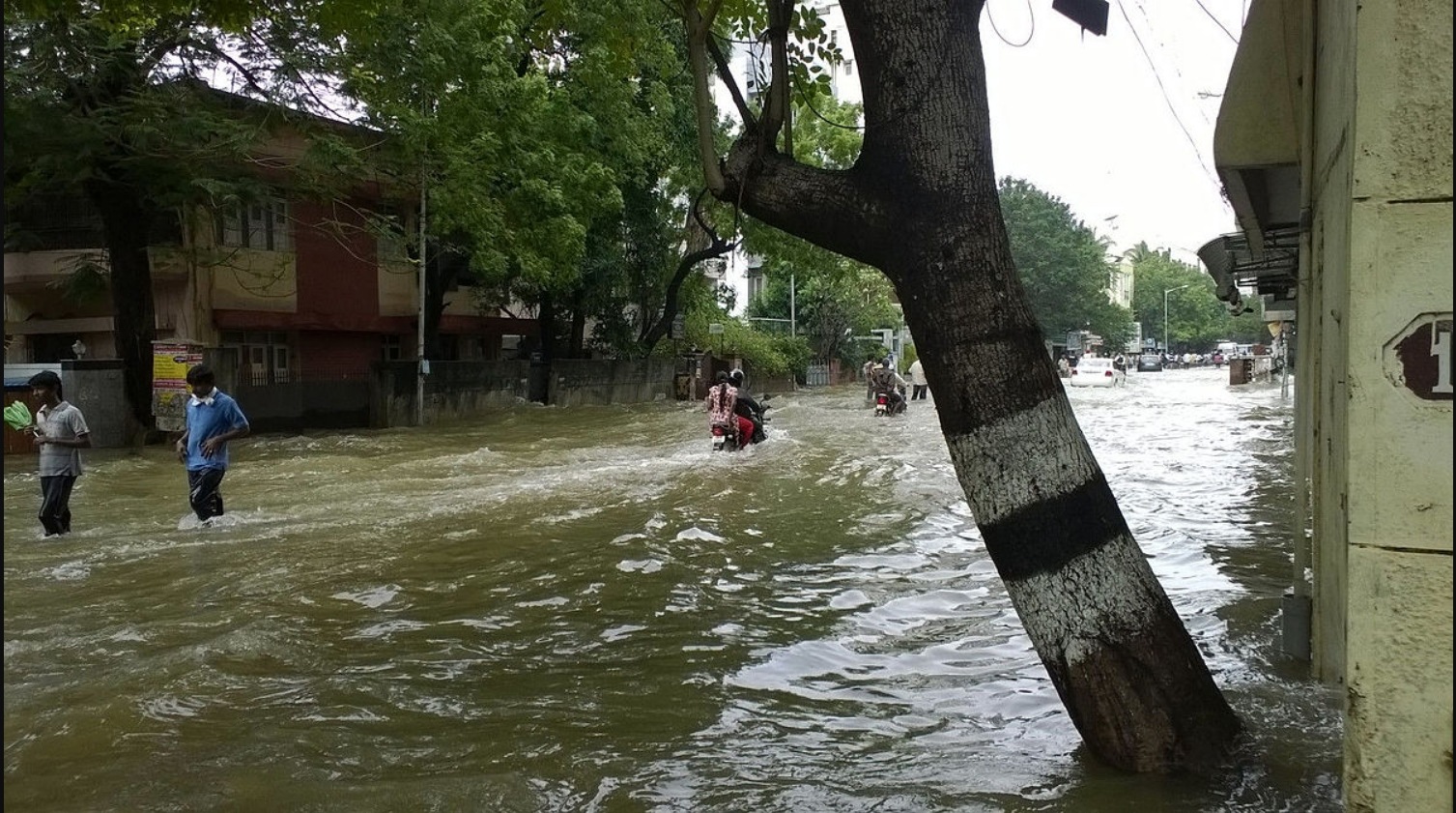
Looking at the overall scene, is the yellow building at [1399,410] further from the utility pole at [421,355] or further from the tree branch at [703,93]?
the utility pole at [421,355]

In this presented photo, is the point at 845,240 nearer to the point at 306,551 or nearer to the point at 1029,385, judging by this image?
the point at 1029,385

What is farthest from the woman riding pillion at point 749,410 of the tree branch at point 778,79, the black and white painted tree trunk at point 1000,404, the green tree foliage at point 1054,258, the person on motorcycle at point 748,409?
the green tree foliage at point 1054,258

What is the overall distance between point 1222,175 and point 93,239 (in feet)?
69.4

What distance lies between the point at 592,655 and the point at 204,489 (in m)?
5.97

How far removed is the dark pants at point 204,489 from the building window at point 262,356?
39.3 ft

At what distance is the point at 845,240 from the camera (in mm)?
3951

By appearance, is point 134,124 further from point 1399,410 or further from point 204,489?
point 1399,410

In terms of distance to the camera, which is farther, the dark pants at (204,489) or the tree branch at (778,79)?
the dark pants at (204,489)

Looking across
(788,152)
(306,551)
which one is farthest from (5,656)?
(788,152)

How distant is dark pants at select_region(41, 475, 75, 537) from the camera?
9.71m

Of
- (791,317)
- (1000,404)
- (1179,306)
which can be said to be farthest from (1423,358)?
(1179,306)

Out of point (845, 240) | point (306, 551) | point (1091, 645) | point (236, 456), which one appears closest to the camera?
point (1091, 645)

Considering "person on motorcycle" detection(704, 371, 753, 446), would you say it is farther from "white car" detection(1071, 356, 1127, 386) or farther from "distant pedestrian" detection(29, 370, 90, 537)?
"white car" detection(1071, 356, 1127, 386)

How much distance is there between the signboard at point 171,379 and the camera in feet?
54.9
